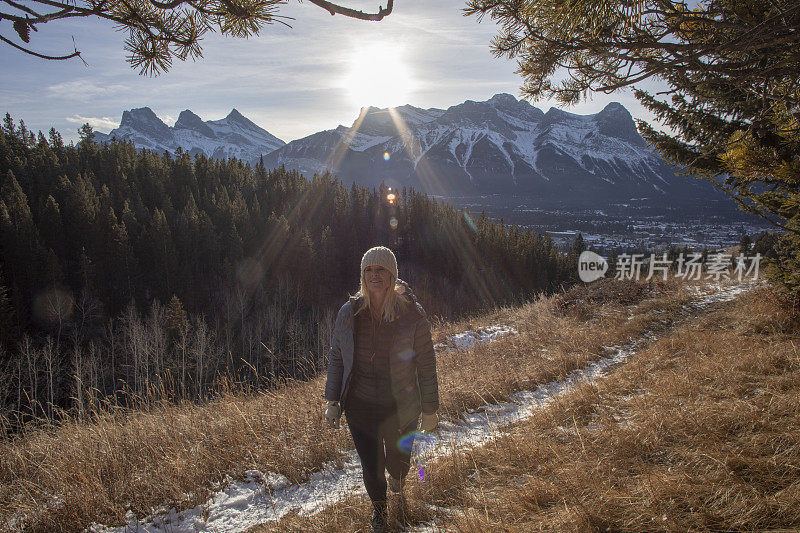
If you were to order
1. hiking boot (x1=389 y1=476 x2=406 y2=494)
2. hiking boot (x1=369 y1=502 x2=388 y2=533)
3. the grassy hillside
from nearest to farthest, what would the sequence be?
the grassy hillside
hiking boot (x1=369 y1=502 x2=388 y2=533)
hiking boot (x1=389 y1=476 x2=406 y2=494)

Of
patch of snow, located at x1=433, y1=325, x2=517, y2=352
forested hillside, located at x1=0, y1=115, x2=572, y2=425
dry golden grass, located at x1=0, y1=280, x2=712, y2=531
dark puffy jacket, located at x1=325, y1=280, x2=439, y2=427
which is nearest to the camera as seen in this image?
dark puffy jacket, located at x1=325, y1=280, x2=439, y2=427

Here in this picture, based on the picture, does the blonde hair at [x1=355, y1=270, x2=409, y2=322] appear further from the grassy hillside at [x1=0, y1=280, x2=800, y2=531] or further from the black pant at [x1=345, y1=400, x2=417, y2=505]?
the grassy hillside at [x1=0, y1=280, x2=800, y2=531]

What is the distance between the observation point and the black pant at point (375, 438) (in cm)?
313

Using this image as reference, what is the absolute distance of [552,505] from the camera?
108 inches

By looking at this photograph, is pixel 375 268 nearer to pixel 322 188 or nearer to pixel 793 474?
pixel 793 474

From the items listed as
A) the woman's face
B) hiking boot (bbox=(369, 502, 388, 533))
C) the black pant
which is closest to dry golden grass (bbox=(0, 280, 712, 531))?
hiking boot (bbox=(369, 502, 388, 533))

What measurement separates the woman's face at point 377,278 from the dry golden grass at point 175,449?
76.5 inches

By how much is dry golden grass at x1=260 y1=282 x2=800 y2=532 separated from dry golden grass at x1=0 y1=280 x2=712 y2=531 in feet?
1.81

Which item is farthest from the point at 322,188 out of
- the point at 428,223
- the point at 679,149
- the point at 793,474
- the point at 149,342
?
the point at 793,474

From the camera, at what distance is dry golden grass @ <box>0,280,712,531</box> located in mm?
3422

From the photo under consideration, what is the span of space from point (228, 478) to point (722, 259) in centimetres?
2663

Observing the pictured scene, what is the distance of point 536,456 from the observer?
3611mm

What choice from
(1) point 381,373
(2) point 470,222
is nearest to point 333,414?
(1) point 381,373

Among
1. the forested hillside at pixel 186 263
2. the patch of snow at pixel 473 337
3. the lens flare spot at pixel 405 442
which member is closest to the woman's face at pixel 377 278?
the lens flare spot at pixel 405 442
